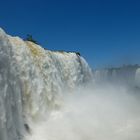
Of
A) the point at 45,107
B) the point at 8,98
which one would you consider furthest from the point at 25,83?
the point at 8,98

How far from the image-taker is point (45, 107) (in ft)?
74.3

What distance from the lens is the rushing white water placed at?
17.3 meters

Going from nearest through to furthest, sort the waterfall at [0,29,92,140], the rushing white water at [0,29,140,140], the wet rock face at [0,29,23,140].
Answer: the wet rock face at [0,29,23,140] < the waterfall at [0,29,92,140] < the rushing white water at [0,29,140,140]

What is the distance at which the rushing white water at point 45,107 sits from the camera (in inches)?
680

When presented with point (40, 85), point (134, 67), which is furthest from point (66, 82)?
point (134, 67)

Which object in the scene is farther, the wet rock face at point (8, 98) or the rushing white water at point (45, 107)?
the rushing white water at point (45, 107)

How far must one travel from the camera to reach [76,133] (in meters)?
20.2

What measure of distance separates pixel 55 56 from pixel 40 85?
7.16 meters

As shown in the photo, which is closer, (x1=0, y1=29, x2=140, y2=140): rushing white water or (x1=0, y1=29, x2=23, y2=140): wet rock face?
(x1=0, y1=29, x2=23, y2=140): wet rock face

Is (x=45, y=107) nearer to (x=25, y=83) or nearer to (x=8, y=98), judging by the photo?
(x=25, y=83)

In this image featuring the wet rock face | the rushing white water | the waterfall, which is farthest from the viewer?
the rushing white water

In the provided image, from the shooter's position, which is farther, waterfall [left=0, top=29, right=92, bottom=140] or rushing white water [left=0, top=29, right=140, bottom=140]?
rushing white water [left=0, top=29, right=140, bottom=140]

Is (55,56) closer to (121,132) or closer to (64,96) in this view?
(64,96)

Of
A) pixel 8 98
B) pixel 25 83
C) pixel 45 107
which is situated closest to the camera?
pixel 8 98
